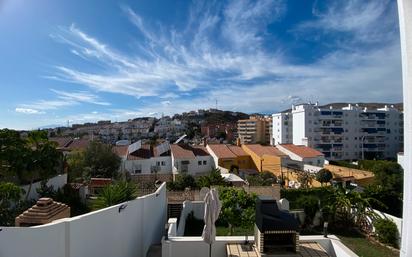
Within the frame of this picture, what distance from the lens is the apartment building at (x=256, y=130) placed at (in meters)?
100

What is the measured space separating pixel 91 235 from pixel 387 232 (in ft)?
44.0

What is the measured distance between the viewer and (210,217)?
807 cm

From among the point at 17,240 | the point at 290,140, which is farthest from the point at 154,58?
the point at 290,140

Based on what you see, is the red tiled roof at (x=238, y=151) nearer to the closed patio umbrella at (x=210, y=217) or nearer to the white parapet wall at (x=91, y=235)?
the white parapet wall at (x=91, y=235)

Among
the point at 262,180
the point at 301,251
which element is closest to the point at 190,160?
the point at 262,180

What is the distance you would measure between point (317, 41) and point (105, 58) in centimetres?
1553

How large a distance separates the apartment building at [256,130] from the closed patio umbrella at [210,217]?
3634 inches

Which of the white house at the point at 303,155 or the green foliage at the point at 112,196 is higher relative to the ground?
the green foliage at the point at 112,196

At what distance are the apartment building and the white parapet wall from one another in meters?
91.5

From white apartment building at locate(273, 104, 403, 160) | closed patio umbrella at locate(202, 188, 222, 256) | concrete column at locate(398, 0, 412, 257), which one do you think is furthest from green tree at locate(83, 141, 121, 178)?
white apartment building at locate(273, 104, 403, 160)

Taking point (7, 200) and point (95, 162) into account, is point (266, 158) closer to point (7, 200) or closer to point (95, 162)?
point (95, 162)

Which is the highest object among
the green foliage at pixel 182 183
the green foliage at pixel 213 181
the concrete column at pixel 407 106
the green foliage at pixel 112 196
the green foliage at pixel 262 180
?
the concrete column at pixel 407 106

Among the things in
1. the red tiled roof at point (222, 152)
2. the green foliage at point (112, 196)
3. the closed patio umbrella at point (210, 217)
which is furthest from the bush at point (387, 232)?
the red tiled roof at point (222, 152)

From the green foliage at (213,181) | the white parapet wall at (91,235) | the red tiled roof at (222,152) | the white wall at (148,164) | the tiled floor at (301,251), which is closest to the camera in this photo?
the white parapet wall at (91,235)
